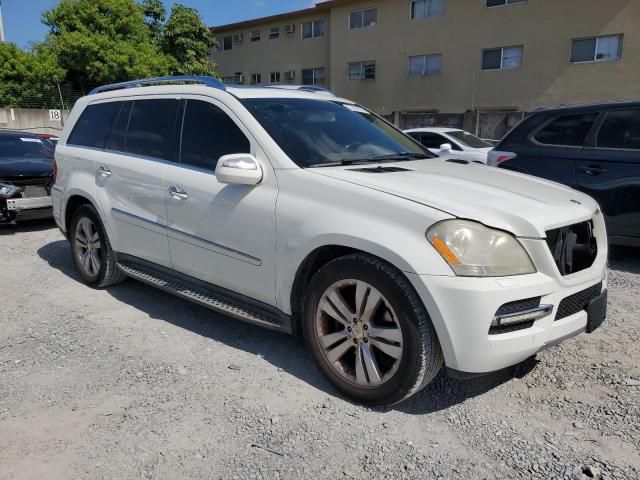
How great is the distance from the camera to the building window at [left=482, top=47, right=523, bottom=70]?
70.1 feet

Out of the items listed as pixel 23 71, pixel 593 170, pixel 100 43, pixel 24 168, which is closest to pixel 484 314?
pixel 593 170

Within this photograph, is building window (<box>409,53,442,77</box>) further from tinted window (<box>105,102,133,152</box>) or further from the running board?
the running board

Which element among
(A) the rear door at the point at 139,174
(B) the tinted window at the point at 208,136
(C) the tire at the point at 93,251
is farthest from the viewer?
(C) the tire at the point at 93,251

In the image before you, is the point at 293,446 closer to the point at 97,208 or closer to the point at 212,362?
the point at 212,362

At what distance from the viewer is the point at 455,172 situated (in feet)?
11.0

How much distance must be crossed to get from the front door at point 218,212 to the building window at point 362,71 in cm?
2372

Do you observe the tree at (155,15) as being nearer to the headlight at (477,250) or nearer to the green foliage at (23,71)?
the green foliage at (23,71)

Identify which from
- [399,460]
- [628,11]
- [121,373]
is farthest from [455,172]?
[628,11]

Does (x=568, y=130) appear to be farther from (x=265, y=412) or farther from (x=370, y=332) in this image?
(x=265, y=412)

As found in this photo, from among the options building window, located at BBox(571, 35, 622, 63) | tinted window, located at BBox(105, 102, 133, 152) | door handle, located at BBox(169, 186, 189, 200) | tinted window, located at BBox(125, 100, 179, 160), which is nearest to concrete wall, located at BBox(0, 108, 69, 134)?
tinted window, located at BBox(105, 102, 133, 152)

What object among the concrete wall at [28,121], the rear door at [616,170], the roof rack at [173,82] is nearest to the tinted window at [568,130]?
the rear door at [616,170]

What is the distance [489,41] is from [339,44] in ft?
26.9

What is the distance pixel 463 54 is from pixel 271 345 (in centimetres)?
2195

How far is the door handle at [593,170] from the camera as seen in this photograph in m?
5.34
